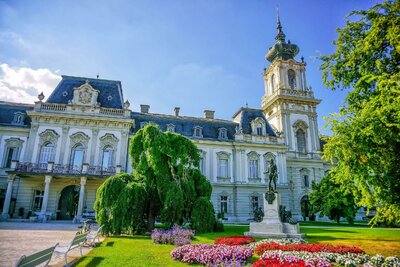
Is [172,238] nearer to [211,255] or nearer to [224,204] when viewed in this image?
[211,255]

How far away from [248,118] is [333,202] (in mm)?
14585

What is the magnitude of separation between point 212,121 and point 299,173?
1313 cm

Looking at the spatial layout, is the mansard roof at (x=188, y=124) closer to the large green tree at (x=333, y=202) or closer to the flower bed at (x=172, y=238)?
the large green tree at (x=333, y=202)

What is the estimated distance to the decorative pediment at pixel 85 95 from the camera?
27578 millimetres

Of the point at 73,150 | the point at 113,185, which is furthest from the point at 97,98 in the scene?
the point at 113,185

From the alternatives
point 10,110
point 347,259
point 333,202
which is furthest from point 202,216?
point 10,110

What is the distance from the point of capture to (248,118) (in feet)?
116

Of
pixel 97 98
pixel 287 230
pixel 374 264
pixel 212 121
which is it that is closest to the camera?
pixel 374 264

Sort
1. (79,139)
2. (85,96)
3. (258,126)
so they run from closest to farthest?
(79,139) → (85,96) → (258,126)

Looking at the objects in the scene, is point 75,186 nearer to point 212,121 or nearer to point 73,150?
point 73,150

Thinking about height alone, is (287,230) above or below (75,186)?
below

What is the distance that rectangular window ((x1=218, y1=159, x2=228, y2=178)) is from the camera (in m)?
31.1

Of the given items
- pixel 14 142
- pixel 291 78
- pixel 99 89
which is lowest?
pixel 14 142

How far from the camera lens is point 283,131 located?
35719 mm
